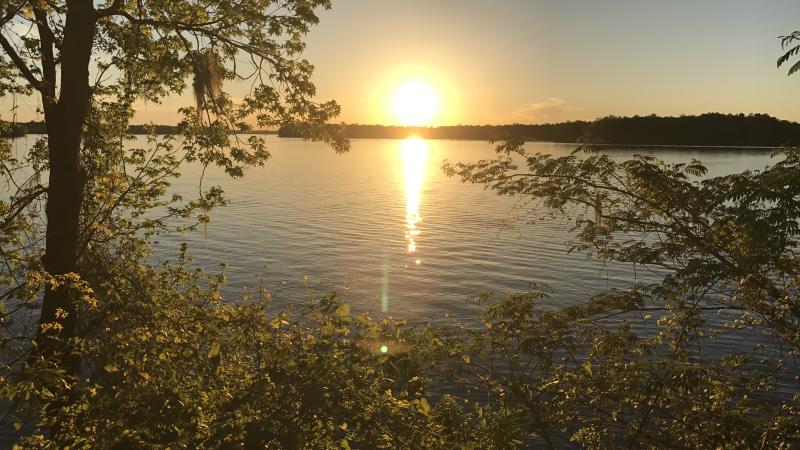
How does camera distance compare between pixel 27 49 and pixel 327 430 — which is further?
pixel 27 49

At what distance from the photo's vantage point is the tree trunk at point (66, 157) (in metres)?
10.0

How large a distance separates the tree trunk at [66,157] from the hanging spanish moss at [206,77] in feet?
6.85

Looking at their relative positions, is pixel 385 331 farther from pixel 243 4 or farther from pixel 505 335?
pixel 243 4

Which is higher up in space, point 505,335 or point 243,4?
point 243,4

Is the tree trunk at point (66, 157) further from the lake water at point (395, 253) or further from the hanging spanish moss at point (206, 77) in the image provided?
the lake water at point (395, 253)

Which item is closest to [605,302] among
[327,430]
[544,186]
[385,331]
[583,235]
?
[583,235]

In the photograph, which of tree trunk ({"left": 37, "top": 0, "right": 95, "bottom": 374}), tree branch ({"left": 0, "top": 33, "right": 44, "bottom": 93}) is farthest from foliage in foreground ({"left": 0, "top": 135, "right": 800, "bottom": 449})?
tree branch ({"left": 0, "top": 33, "right": 44, "bottom": 93})

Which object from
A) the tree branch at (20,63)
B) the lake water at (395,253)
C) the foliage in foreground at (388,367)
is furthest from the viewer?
the lake water at (395,253)

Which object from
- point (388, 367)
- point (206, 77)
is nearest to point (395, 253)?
point (206, 77)

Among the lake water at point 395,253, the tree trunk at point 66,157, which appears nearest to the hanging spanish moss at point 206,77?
the tree trunk at point 66,157

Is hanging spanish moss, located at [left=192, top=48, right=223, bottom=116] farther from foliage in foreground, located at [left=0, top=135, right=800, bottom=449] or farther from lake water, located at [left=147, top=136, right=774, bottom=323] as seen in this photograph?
lake water, located at [left=147, top=136, right=774, bottom=323]

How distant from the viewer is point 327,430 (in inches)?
273

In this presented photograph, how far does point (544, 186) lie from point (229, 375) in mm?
9601

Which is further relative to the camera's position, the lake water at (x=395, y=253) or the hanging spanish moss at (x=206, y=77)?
the lake water at (x=395, y=253)
